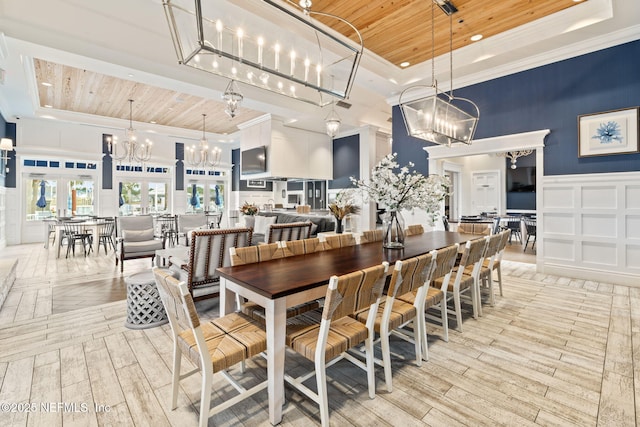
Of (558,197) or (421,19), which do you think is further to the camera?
(558,197)

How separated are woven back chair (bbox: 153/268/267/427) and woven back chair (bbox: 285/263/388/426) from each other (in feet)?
0.82

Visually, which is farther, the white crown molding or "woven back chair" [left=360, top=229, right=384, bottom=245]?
the white crown molding

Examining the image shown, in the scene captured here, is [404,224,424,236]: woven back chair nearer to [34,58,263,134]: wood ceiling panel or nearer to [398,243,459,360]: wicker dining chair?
[398,243,459,360]: wicker dining chair

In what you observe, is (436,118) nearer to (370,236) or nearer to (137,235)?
(370,236)

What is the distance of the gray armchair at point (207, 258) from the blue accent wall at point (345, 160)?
19.7ft

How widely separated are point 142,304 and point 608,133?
20.8ft

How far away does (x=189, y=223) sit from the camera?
675 centimetres

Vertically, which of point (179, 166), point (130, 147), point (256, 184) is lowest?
point (256, 184)

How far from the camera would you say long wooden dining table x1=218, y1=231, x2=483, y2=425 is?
63.2 inches

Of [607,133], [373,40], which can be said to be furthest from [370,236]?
[607,133]

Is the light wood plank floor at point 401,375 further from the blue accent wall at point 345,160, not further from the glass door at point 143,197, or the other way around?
the glass door at point 143,197

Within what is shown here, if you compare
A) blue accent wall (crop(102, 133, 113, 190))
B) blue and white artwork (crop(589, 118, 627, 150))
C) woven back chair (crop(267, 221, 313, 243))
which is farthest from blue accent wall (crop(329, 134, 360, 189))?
blue accent wall (crop(102, 133, 113, 190))

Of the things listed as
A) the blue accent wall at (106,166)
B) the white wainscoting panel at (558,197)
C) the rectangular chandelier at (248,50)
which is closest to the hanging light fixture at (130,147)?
the blue accent wall at (106,166)

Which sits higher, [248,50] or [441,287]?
[248,50]
